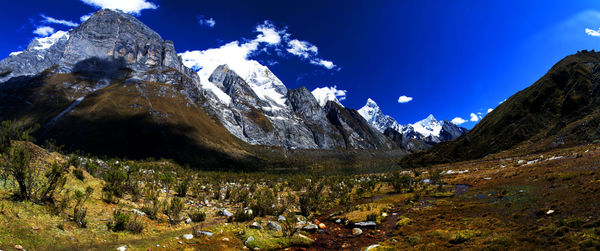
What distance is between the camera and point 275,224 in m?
15.5

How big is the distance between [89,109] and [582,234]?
662 feet

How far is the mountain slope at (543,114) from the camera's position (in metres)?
82.1

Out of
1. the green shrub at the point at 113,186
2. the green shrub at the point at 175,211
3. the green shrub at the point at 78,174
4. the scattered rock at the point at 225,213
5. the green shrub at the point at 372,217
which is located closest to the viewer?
the green shrub at the point at 175,211

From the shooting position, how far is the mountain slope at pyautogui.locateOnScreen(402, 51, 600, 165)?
8206 centimetres

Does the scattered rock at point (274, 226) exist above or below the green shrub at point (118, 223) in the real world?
below

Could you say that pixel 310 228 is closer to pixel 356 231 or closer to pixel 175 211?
pixel 356 231

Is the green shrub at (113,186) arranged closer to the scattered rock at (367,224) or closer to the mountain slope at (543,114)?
the scattered rock at (367,224)

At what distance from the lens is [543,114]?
101 meters

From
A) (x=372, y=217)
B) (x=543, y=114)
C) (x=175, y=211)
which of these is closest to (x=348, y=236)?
(x=372, y=217)

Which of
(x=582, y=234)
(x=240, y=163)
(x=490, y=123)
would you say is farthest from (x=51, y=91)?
(x=490, y=123)

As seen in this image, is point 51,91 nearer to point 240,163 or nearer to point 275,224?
point 240,163

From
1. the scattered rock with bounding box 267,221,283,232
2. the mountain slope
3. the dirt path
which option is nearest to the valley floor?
the dirt path

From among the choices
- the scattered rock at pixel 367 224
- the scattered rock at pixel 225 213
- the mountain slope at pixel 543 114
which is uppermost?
the mountain slope at pixel 543 114

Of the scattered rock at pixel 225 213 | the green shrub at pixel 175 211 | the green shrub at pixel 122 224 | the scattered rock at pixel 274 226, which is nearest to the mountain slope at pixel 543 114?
the scattered rock at pixel 274 226
